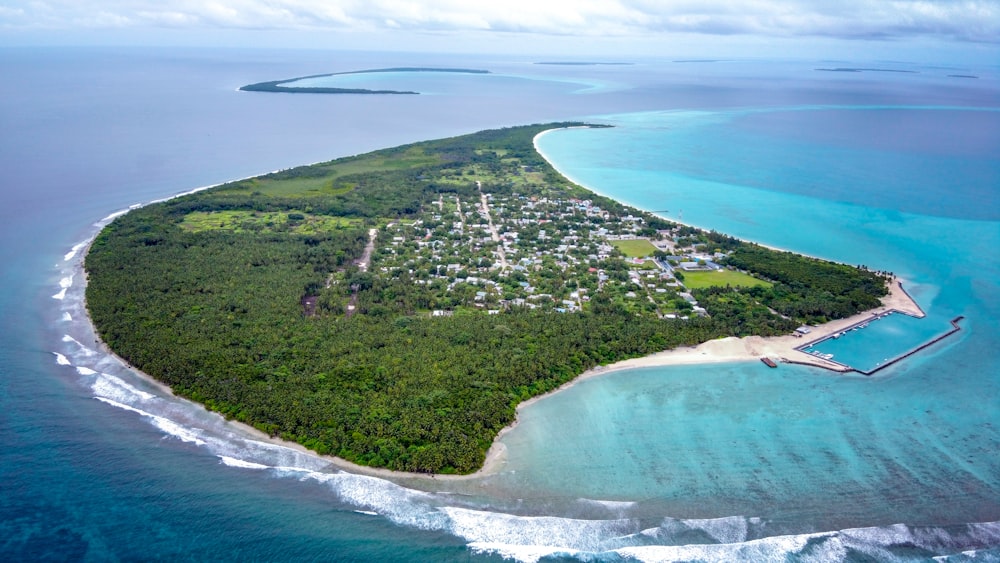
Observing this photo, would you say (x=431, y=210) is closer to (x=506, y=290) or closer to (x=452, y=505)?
(x=506, y=290)

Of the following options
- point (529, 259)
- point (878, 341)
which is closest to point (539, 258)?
point (529, 259)

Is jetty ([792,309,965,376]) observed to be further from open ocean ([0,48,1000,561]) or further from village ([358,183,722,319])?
village ([358,183,722,319])

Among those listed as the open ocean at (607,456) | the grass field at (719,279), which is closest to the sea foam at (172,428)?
the open ocean at (607,456)

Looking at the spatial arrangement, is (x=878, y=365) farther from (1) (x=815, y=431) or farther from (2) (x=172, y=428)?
(2) (x=172, y=428)

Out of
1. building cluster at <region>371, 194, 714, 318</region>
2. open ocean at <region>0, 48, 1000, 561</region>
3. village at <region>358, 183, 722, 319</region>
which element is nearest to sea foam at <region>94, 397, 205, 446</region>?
open ocean at <region>0, 48, 1000, 561</region>

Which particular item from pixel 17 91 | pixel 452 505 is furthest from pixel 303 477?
pixel 17 91

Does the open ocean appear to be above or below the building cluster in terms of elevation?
below

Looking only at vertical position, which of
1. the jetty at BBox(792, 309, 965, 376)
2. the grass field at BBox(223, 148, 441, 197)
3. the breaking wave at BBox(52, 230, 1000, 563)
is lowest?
the breaking wave at BBox(52, 230, 1000, 563)

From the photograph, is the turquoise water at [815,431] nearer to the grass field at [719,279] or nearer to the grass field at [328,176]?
the grass field at [719,279]
